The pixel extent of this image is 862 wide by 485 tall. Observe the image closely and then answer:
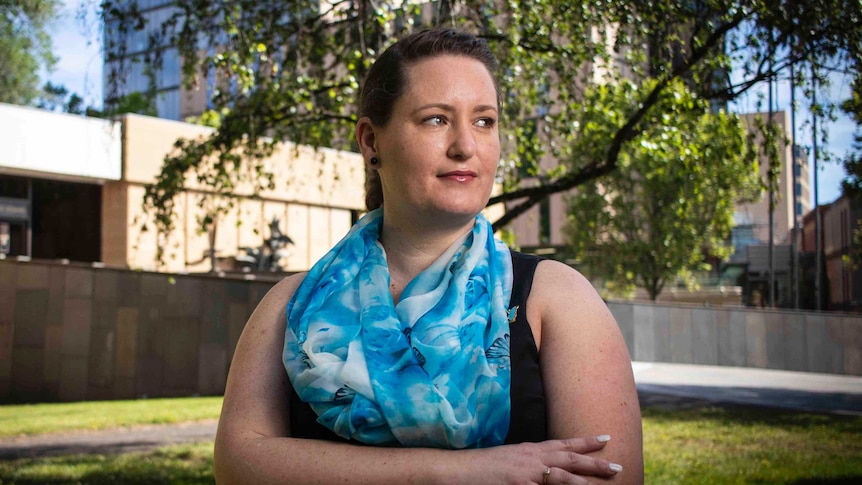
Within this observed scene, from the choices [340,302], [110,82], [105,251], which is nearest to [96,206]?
[105,251]

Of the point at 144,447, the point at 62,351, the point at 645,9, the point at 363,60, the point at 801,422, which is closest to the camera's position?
the point at 645,9

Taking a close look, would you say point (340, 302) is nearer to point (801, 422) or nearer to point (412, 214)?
point (412, 214)

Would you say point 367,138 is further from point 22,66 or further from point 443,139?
point 22,66

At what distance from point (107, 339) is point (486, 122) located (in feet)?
39.7

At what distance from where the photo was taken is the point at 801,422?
951 cm

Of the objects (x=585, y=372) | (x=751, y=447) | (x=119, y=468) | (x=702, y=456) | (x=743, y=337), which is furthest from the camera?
(x=743, y=337)

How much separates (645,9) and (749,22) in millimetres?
706

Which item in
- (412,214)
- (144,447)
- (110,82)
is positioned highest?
(110,82)

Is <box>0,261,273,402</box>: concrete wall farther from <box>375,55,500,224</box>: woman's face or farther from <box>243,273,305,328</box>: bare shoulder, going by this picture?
<box>375,55,500,224</box>: woman's face

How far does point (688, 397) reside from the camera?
12.7m

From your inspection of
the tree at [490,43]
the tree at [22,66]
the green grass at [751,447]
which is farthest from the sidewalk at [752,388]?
the tree at [22,66]

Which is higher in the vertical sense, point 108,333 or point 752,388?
point 108,333

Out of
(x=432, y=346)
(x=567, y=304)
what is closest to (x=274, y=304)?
(x=432, y=346)

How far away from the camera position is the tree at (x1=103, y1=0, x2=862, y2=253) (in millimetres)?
5938
